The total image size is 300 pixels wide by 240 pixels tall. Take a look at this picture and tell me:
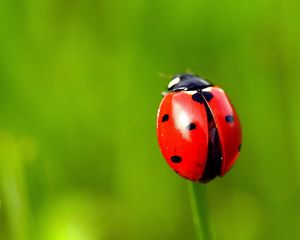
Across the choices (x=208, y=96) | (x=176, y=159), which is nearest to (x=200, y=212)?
(x=176, y=159)

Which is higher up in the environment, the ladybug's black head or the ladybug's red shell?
the ladybug's black head

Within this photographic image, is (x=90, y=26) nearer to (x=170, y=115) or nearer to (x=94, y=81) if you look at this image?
(x=94, y=81)

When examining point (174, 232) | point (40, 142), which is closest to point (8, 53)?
point (40, 142)

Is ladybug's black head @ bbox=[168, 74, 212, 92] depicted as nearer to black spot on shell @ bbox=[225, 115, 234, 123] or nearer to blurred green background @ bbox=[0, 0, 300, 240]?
black spot on shell @ bbox=[225, 115, 234, 123]

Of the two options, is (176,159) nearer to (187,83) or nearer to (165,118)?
(165,118)

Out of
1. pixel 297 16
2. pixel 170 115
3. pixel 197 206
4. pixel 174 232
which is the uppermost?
pixel 297 16

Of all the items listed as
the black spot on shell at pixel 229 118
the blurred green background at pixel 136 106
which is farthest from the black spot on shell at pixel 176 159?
the blurred green background at pixel 136 106

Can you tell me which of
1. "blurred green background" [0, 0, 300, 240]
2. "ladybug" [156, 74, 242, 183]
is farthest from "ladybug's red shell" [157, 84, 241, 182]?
"blurred green background" [0, 0, 300, 240]
